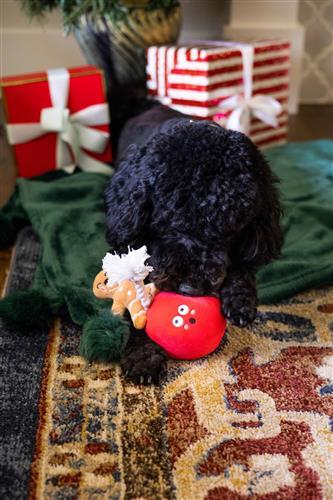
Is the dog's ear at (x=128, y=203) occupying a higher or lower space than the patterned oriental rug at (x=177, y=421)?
higher

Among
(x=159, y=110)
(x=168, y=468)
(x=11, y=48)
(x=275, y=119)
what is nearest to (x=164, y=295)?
(x=168, y=468)

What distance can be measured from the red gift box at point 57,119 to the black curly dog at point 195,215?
84cm

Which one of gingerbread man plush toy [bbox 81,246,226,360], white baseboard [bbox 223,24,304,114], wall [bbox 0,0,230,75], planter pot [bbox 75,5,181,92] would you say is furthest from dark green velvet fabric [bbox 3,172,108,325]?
white baseboard [bbox 223,24,304,114]

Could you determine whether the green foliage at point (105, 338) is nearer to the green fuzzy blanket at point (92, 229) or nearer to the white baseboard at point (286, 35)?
the green fuzzy blanket at point (92, 229)

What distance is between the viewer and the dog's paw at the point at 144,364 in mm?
929

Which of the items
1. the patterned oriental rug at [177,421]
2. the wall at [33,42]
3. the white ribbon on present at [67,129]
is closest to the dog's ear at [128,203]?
the patterned oriental rug at [177,421]

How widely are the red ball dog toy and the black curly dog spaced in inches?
0.7

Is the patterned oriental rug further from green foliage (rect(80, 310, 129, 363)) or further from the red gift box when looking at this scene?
the red gift box

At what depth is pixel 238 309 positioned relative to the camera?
96 centimetres

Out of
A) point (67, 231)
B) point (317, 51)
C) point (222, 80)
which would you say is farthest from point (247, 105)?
point (317, 51)

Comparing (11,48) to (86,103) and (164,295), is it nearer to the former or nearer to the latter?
(86,103)

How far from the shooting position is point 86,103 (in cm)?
183

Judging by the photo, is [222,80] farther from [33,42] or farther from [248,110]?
[33,42]

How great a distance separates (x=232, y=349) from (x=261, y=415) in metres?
0.18
